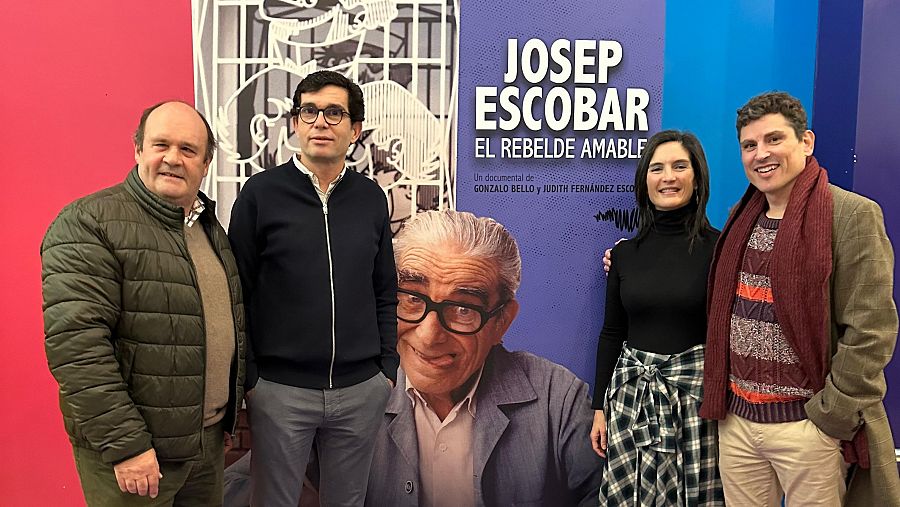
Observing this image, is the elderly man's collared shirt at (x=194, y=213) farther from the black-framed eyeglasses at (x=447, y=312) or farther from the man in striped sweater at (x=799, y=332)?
the man in striped sweater at (x=799, y=332)

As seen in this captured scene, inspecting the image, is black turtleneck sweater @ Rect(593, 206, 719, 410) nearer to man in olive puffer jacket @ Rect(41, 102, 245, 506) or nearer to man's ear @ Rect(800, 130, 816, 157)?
man's ear @ Rect(800, 130, 816, 157)

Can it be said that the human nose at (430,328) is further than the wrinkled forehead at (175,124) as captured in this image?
Yes

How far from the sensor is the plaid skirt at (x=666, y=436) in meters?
2.10

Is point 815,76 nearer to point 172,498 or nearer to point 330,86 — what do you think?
point 330,86

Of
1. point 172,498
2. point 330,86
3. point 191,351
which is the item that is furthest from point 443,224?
point 172,498

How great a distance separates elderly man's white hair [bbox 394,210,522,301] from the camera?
255 cm

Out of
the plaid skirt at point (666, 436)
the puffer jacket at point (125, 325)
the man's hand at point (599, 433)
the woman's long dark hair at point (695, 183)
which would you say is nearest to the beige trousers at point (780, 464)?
the plaid skirt at point (666, 436)

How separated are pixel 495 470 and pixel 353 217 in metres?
1.28

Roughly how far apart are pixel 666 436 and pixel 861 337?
26.6 inches

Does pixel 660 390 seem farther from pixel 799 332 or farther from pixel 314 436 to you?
pixel 314 436

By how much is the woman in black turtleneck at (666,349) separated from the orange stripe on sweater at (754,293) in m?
0.15

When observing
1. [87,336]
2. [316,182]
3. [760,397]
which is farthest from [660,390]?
[87,336]

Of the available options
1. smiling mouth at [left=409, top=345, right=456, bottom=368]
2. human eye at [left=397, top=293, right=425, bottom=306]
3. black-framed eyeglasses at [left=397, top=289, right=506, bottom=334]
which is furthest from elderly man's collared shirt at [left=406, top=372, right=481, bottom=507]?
human eye at [left=397, top=293, right=425, bottom=306]

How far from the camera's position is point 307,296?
1.92m
